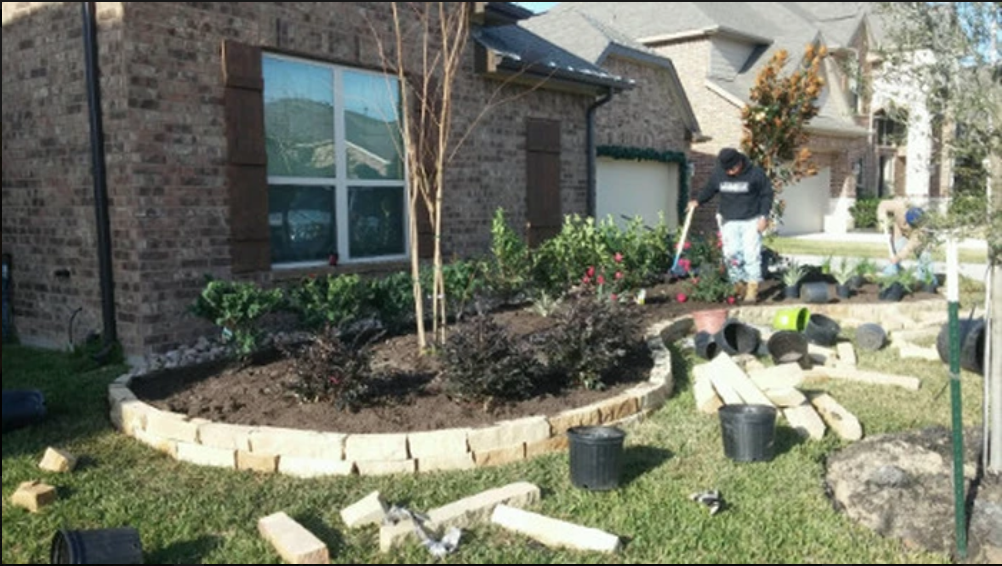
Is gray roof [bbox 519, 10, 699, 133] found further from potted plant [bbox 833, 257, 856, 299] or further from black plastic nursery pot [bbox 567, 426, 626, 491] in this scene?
black plastic nursery pot [bbox 567, 426, 626, 491]

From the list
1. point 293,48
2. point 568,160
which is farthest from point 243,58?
point 568,160

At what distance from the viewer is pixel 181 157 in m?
6.48

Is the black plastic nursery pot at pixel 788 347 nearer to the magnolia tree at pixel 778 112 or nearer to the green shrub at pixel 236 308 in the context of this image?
the green shrub at pixel 236 308

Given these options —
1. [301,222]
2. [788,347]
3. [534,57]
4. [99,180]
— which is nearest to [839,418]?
[788,347]

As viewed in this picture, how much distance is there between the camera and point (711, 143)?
73.8 feet

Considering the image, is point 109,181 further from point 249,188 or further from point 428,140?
point 428,140

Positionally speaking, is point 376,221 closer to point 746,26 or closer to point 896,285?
point 896,285

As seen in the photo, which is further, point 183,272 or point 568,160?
point 568,160

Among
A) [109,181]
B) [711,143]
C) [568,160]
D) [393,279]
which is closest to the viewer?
[109,181]

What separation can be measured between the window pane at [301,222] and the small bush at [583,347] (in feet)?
10.1

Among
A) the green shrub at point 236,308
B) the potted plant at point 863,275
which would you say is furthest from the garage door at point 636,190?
the green shrub at point 236,308

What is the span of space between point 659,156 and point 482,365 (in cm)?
1188

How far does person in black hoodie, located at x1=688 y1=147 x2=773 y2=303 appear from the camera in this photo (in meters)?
8.61

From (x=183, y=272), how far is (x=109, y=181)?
90 centimetres
